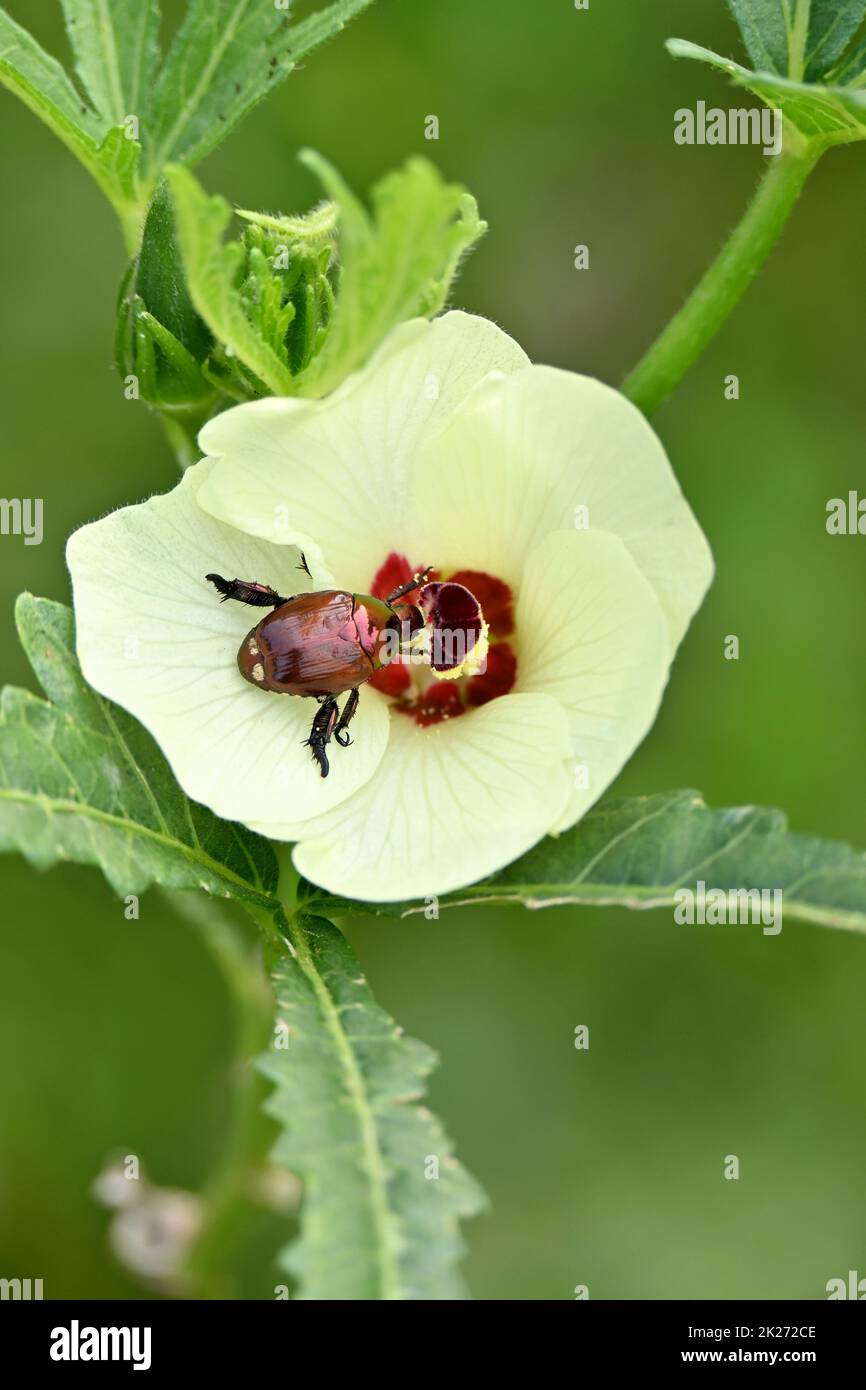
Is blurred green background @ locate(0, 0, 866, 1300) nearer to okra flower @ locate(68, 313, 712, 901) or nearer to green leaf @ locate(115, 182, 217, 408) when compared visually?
green leaf @ locate(115, 182, 217, 408)

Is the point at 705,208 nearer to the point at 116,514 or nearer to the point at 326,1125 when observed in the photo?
the point at 116,514

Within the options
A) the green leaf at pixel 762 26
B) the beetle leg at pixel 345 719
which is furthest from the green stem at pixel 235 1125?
the green leaf at pixel 762 26

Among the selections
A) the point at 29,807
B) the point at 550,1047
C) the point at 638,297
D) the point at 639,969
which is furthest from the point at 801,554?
the point at 29,807

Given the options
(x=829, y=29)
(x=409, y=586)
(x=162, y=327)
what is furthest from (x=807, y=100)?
(x=162, y=327)

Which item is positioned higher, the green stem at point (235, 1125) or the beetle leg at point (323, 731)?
the beetle leg at point (323, 731)

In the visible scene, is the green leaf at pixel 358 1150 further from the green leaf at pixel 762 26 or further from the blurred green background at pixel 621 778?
the blurred green background at pixel 621 778

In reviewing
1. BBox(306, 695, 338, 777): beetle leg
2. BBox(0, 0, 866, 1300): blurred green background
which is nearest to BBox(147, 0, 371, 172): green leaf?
BBox(306, 695, 338, 777): beetle leg
